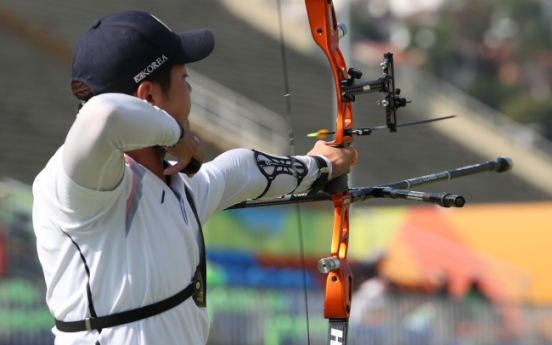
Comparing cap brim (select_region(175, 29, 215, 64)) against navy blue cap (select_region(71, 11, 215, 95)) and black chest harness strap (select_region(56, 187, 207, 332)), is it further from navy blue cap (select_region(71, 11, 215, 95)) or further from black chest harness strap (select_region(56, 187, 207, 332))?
black chest harness strap (select_region(56, 187, 207, 332))

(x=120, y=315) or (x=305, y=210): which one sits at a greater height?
(x=305, y=210)

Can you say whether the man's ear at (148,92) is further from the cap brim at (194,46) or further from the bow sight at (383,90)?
the bow sight at (383,90)

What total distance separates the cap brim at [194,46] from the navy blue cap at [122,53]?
4 cm

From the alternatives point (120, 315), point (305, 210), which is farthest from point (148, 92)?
point (305, 210)

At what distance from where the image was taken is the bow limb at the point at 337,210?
113 inches

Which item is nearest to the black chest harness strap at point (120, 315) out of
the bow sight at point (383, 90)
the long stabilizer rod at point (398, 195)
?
the long stabilizer rod at point (398, 195)

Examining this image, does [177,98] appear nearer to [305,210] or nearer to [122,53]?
[122,53]

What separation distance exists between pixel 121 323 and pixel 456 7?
73.8 meters

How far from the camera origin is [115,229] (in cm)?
213

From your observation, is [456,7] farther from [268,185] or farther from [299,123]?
[268,185]

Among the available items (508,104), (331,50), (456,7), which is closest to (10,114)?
(331,50)

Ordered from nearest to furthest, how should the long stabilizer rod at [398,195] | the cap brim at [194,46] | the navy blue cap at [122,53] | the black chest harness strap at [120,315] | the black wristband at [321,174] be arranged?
the black chest harness strap at [120,315] → the navy blue cap at [122,53] → the cap brim at [194,46] → the long stabilizer rod at [398,195] → the black wristband at [321,174]

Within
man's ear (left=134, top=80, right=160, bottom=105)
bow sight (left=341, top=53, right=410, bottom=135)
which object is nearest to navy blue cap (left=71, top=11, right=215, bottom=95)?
man's ear (left=134, top=80, right=160, bottom=105)

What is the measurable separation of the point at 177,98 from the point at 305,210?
31.4ft
